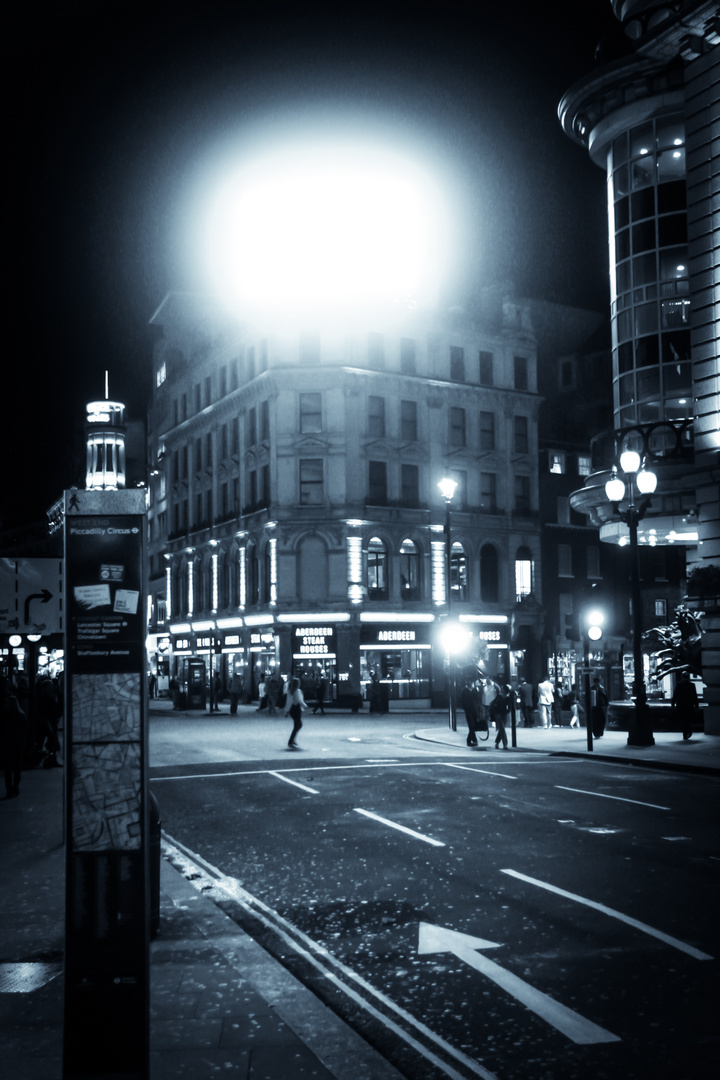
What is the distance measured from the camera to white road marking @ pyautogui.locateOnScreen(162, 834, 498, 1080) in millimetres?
5773

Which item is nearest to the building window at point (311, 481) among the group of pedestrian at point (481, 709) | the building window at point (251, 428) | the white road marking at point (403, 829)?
the building window at point (251, 428)

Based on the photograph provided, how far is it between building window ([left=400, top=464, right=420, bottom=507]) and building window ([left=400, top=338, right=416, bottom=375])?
18.7ft

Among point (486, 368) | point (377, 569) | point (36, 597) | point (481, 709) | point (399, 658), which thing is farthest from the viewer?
point (486, 368)

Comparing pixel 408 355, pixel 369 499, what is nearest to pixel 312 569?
pixel 369 499

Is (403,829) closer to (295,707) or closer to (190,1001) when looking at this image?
(190,1001)

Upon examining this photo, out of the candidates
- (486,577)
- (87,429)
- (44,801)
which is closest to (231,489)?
Answer: (486,577)

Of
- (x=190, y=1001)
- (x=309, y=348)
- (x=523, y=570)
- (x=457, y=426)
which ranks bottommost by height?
(x=190, y=1001)

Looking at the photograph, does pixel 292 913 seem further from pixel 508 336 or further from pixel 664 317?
pixel 508 336

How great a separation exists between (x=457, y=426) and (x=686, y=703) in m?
37.7

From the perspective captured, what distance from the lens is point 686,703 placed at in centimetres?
2819

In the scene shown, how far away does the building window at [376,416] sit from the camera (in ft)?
199

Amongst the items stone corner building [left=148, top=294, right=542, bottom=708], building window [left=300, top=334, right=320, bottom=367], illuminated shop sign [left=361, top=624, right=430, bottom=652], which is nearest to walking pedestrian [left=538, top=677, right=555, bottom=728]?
stone corner building [left=148, top=294, right=542, bottom=708]

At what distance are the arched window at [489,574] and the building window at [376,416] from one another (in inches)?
388

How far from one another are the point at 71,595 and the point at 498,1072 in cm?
341
